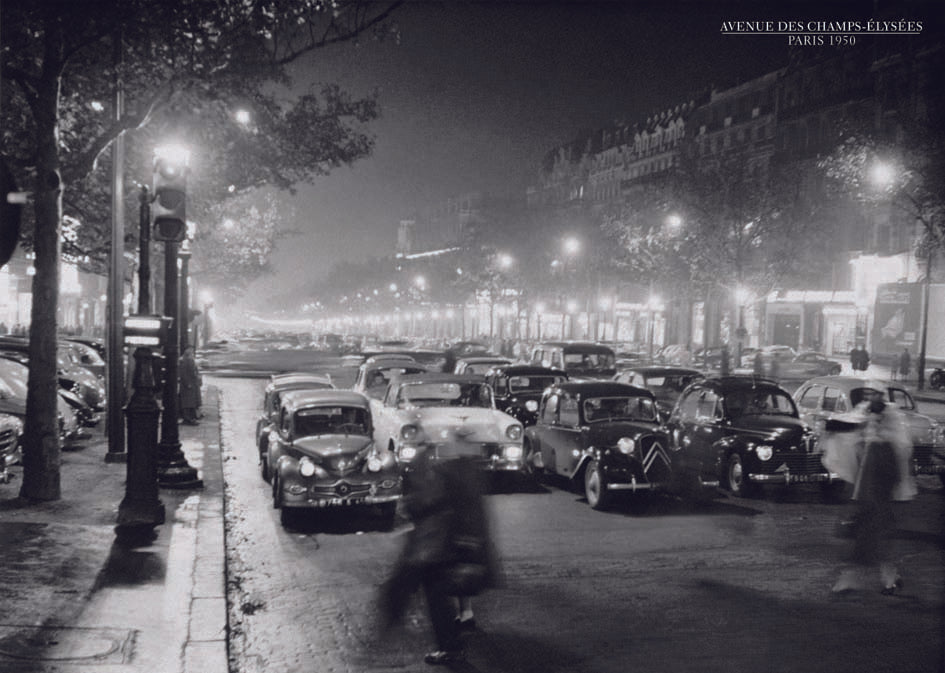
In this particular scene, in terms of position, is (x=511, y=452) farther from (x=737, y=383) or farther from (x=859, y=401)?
(x=859, y=401)

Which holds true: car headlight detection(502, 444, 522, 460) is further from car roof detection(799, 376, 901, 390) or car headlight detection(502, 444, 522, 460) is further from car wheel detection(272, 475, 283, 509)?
car roof detection(799, 376, 901, 390)

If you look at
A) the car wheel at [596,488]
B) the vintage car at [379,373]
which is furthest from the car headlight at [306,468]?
the vintage car at [379,373]

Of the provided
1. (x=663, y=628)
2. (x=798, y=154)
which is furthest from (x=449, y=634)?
(x=798, y=154)

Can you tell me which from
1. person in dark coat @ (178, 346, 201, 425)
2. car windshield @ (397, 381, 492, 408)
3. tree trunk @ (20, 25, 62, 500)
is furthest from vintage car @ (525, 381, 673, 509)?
person in dark coat @ (178, 346, 201, 425)

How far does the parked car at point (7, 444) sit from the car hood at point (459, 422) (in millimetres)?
5435

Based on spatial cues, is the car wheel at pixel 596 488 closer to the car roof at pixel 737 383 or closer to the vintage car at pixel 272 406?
the car roof at pixel 737 383

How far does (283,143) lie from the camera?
2389 cm

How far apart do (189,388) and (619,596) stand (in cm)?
1677

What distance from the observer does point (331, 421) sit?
1388 centimetres

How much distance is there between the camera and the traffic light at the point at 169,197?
1250 cm

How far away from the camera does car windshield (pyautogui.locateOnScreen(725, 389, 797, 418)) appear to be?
49.9 feet

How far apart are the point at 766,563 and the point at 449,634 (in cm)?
455

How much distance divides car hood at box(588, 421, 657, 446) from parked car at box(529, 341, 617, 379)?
41.7ft

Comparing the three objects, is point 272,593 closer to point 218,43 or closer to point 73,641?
point 73,641
